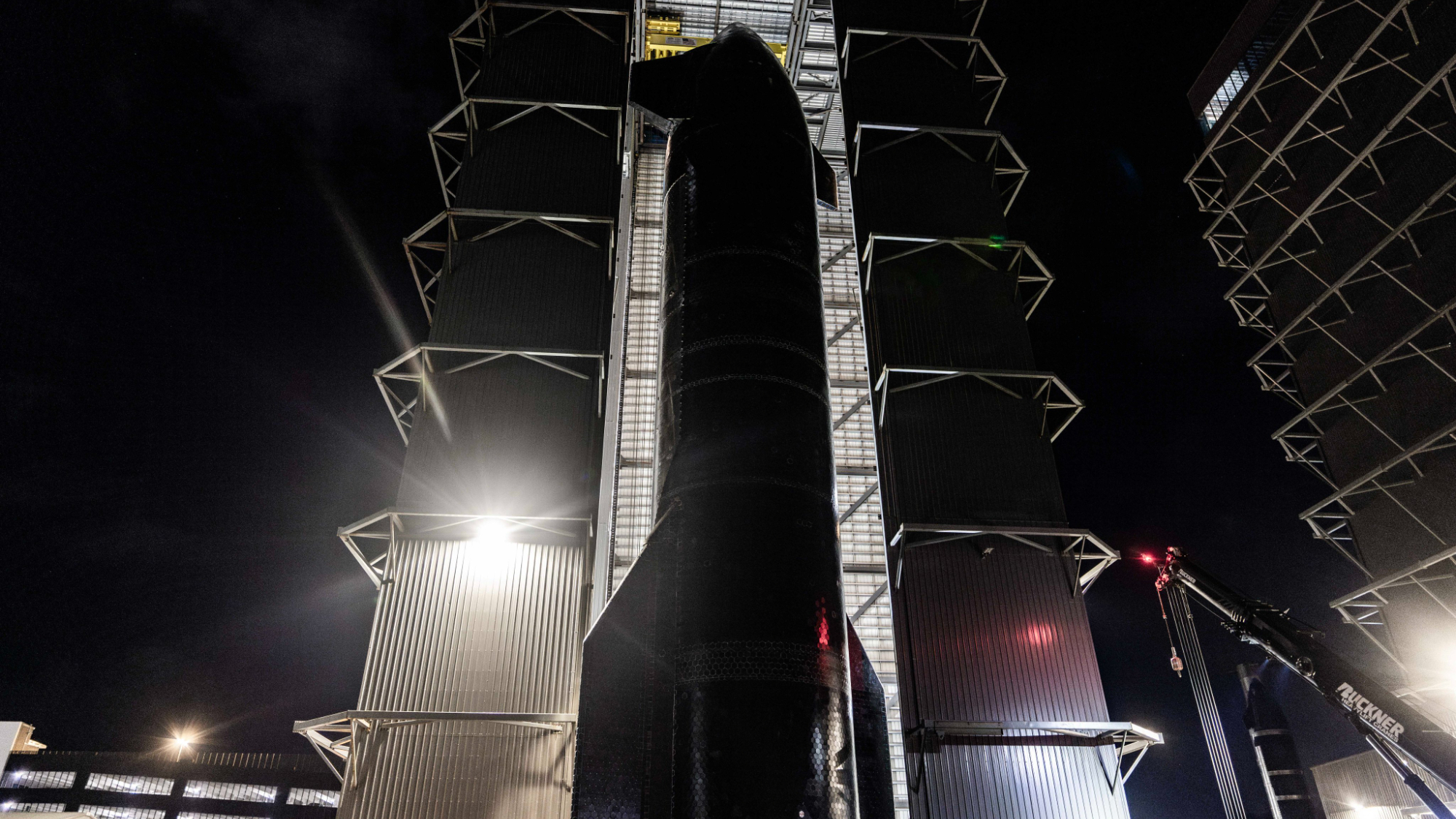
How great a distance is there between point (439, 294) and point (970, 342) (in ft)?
37.5

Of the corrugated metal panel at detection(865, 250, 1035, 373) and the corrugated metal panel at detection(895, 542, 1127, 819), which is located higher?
the corrugated metal panel at detection(865, 250, 1035, 373)

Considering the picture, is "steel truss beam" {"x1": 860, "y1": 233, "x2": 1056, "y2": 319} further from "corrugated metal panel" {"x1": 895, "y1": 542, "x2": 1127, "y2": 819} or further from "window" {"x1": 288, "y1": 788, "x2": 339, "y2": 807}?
"window" {"x1": 288, "y1": 788, "x2": 339, "y2": 807}

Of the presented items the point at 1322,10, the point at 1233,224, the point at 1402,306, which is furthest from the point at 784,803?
the point at 1233,224

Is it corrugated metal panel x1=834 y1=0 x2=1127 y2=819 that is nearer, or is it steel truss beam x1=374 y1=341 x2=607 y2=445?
corrugated metal panel x1=834 y1=0 x2=1127 y2=819

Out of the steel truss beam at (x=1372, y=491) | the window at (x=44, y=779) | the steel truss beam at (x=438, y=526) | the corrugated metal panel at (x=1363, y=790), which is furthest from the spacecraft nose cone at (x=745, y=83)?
the window at (x=44, y=779)

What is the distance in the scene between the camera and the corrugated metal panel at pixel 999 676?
12.7 m

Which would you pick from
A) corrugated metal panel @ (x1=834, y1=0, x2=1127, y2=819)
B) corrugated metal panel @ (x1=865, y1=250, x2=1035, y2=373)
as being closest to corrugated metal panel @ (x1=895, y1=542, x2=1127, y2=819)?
corrugated metal panel @ (x1=834, y1=0, x2=1127, y2=819)

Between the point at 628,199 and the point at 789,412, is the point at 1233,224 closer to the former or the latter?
the point at 628,199

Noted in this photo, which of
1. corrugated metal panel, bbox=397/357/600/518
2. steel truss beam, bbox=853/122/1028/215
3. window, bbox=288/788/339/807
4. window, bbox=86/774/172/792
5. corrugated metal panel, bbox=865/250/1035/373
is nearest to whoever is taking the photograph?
corrugated metal panel, bbox=397/357/600/518

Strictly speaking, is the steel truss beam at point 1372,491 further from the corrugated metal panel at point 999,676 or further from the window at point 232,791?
the window at point 232,791

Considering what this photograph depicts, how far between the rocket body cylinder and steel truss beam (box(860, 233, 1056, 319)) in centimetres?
876

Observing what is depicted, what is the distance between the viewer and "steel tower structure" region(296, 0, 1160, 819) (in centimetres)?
1282

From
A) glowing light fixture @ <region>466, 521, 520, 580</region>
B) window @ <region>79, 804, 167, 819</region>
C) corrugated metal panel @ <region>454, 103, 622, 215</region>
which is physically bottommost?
window @ <region>79, 804, 167, 819</region>

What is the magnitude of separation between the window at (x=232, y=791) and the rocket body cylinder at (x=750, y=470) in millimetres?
38326
